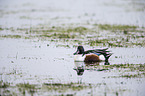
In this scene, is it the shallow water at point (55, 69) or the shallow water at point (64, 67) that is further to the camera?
the shallow water at point (55, 69)

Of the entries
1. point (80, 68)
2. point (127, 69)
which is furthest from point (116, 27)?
point (127, 69)

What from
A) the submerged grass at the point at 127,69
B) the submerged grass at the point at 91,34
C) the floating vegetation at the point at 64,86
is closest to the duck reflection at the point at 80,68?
the submerged grass at the point at 127,69

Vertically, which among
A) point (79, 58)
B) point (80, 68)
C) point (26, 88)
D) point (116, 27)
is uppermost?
point (116, 27)

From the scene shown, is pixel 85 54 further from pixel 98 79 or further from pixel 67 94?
pixel 67 94

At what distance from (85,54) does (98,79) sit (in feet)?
10.9

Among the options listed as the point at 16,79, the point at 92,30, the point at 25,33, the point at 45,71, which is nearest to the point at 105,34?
the point at 92,30

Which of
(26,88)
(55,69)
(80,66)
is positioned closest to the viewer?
(26,88)

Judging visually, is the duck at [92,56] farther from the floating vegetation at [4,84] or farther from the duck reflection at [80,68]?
the floating vegetation at [4,84]

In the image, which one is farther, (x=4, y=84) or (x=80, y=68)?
(x=80, y=68)

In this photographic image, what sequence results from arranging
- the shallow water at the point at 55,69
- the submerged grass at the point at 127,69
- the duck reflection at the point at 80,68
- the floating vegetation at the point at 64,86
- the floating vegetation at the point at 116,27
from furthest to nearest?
the floating vegetation at the point at 116,27 < the duck reflection at the point at 80,68 < the submerged grass at the point at 127,69 < the shallow water at the point at 55,69 < the floating vegetation at the point at 64,86

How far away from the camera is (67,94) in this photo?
1065 cm

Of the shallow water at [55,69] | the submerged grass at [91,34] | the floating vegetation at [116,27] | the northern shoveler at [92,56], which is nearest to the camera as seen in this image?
the shallow water at [55,69]

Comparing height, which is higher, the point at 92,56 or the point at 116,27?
the point at 116,27

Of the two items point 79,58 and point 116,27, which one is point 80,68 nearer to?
point 79,58
